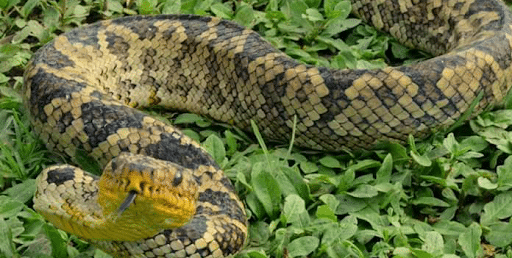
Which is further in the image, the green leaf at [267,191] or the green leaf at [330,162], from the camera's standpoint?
the green leaf at [330,162]

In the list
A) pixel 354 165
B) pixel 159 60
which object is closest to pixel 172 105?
pixel 159 60

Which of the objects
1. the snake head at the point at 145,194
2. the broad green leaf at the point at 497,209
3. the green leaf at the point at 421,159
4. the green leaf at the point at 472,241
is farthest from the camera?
the green leaf at the point at 421,159

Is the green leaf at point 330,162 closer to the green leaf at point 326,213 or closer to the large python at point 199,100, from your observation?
the large python at point 199,100

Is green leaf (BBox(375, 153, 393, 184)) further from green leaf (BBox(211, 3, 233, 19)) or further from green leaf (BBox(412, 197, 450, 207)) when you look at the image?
green leaf (BBox(211, 3, 233, 19))

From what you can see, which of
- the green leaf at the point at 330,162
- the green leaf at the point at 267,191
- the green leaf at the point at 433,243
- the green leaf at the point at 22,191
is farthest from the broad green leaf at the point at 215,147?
the green leaf at the point at 433,243

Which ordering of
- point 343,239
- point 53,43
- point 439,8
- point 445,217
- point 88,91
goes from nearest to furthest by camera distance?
point 343,239 < point 445,217 < point 88,91 < point 53,43 < point 439,8

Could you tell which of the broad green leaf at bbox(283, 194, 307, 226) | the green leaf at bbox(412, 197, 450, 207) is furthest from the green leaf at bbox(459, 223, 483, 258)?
the broad green leaf at bbox(283, 194, 307, 226)

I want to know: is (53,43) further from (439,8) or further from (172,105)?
(439,8)
